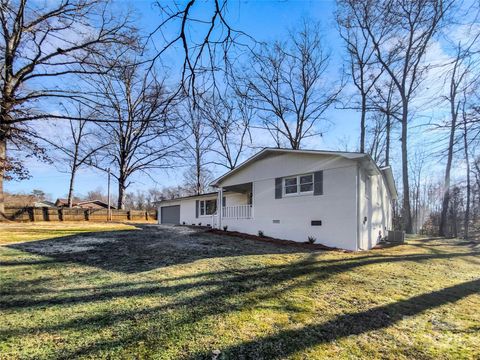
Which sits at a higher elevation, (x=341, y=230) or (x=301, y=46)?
(x=301, y=46)

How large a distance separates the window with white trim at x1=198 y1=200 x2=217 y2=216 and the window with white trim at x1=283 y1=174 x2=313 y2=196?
766 centimetres

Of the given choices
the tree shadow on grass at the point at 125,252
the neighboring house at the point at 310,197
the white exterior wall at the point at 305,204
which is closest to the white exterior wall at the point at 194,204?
the neighboring house at the point at 310,197

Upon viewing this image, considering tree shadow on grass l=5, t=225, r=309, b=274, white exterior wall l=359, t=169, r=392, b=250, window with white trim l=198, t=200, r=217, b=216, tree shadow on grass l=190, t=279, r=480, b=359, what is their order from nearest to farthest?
tree shadow on grass l=190, t=279, r=480, b=359 → tree shadow on grass l=5, t=225, r=309, b=274 → white exterior wall l=359, t=169, r=392, b=250 → window with white trim l=198, t=200, r=217, b=216

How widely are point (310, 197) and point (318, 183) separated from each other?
67cm

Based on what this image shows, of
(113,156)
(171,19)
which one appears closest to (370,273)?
(171,19)

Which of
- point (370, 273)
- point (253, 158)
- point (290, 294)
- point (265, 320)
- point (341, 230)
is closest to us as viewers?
point (265, 320)

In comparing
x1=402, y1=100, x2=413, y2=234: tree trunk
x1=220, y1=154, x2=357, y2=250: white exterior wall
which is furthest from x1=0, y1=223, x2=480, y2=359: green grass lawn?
x1=402, y1=100, x2=413, y2=234: tree trunk

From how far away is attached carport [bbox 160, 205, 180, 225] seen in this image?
23.4m

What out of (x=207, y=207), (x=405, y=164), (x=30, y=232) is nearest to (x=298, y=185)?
(x=207, y=207)

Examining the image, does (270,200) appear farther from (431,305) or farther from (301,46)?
(301,46)

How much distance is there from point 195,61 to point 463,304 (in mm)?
6186

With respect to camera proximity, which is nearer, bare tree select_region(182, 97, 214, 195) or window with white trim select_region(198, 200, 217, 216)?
bare tree select_region(182, 97, 214, 195)

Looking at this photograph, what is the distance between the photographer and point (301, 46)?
2206 centimetres

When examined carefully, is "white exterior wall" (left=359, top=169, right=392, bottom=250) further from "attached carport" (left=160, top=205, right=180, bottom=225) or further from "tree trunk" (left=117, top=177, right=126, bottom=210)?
"tree trunk" (left=117, top=177, right=126, bottom=210)
